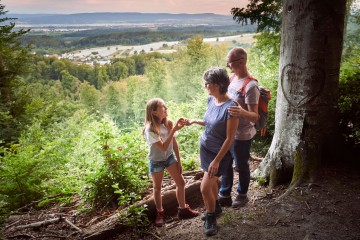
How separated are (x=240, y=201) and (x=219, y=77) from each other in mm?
1861

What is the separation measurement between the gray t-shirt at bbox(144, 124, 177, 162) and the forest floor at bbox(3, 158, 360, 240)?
3.15ft

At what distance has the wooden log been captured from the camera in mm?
3311

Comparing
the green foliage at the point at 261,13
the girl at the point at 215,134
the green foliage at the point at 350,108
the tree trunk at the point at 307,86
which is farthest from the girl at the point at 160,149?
the green foliage at the point at 261,13

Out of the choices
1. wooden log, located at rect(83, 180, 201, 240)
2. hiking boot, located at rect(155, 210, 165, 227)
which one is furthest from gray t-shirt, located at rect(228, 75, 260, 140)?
hiking boot, located at rect(155, 210, 165, 227)

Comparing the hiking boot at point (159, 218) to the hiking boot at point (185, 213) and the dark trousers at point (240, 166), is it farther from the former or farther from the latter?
the dark trousers at point (240, 166)

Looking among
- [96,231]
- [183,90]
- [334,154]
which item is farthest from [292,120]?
[183,90]

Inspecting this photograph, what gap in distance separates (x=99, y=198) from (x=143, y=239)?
1.19 meters

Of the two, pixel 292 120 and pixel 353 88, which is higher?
pixel 353 88

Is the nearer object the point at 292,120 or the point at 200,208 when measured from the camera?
the point at 292,120

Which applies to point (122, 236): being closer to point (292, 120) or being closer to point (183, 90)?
point (292, 120)

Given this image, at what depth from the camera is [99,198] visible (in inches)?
161

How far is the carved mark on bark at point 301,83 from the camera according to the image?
3377 millimetres

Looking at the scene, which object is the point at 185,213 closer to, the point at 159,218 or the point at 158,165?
the point at 159,218

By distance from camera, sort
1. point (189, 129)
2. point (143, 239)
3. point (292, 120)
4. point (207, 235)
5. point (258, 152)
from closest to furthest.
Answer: point (207, 235) → point (143, 239) → point (292, 120) → point (258, 152) → point (189, 129)
